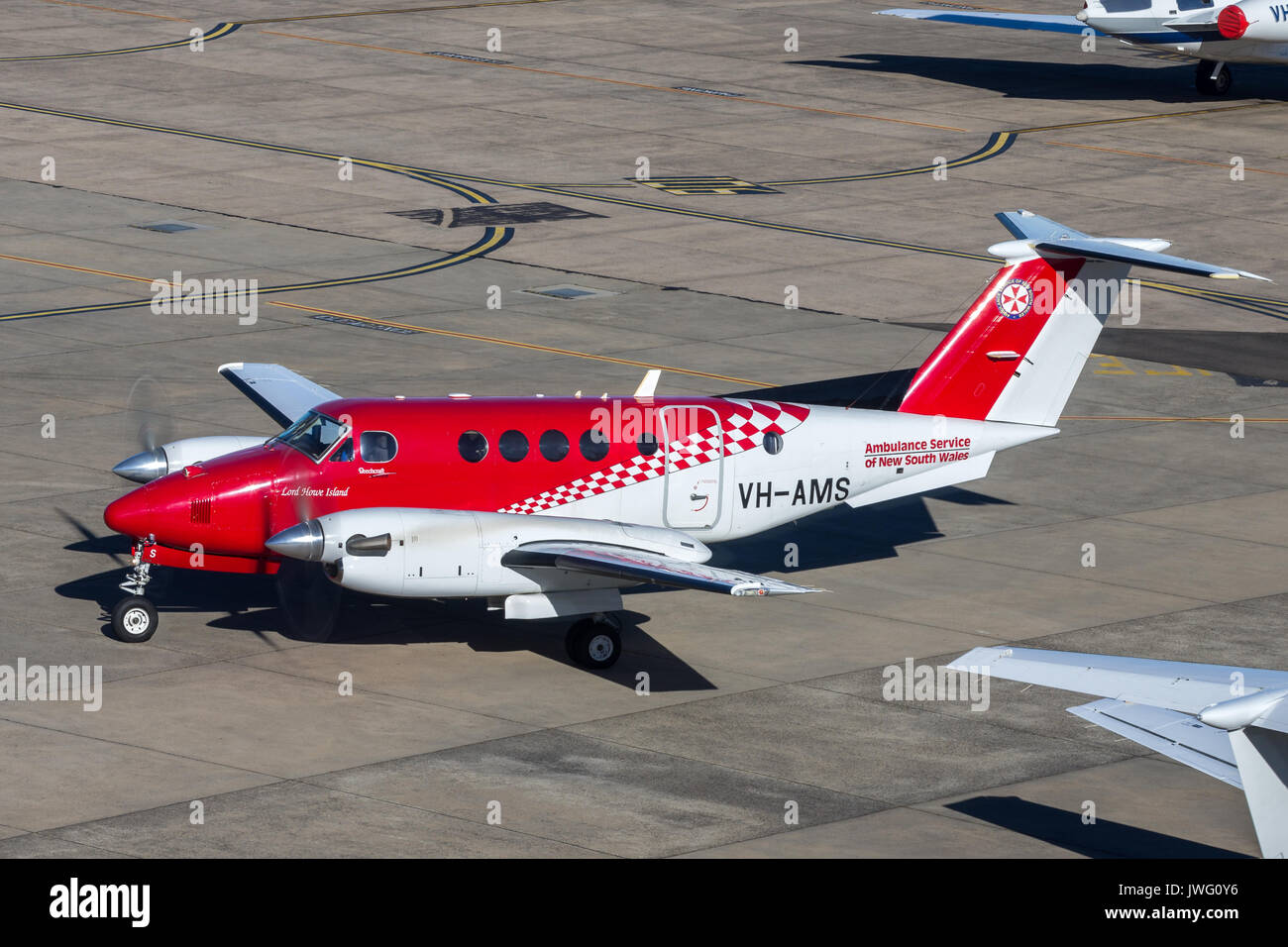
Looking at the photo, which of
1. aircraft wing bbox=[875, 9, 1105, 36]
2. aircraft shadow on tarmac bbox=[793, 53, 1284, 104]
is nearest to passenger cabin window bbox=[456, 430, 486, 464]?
aircraft wing bbox=[875, 9, 1105, 36]

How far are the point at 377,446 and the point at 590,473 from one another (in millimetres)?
2730

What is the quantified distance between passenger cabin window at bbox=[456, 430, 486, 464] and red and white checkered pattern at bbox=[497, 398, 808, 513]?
755mm

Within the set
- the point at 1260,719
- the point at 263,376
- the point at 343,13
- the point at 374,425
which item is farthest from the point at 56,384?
the point at 343,13

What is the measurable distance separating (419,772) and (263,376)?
1061 centimetres

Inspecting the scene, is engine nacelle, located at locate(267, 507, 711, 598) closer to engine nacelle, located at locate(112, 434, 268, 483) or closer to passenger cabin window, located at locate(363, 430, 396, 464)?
passenger cabin window, located at locate(363, 430, 396, 464)

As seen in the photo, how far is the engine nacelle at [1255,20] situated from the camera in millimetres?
59812

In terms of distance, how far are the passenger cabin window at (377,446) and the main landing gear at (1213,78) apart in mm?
48355

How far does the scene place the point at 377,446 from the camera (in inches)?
964

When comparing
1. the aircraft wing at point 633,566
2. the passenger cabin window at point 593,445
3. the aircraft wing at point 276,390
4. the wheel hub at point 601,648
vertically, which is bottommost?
the wheel hub at point 601,648

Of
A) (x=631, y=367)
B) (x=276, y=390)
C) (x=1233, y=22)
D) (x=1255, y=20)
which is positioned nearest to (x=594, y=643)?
(x=276, y=390)

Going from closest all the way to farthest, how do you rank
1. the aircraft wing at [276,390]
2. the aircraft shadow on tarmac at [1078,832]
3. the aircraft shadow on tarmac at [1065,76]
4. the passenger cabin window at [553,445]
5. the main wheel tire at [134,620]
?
the aircraft shadow on tarmac at [1078,832]
the main wheel tire at [134,620]
the passenger cabin window at [553,445]
the aircraft wing at [276,390]
the aircraft shadow on tarmac at [1065,76]

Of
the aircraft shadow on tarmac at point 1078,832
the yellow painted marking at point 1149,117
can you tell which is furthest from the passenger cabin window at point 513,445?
the yellow painted marking at point 1149,117

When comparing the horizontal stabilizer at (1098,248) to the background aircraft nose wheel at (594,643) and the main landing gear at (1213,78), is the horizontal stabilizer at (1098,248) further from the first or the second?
the main landing gear at (1213,78)

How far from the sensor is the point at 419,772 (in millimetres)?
20750
